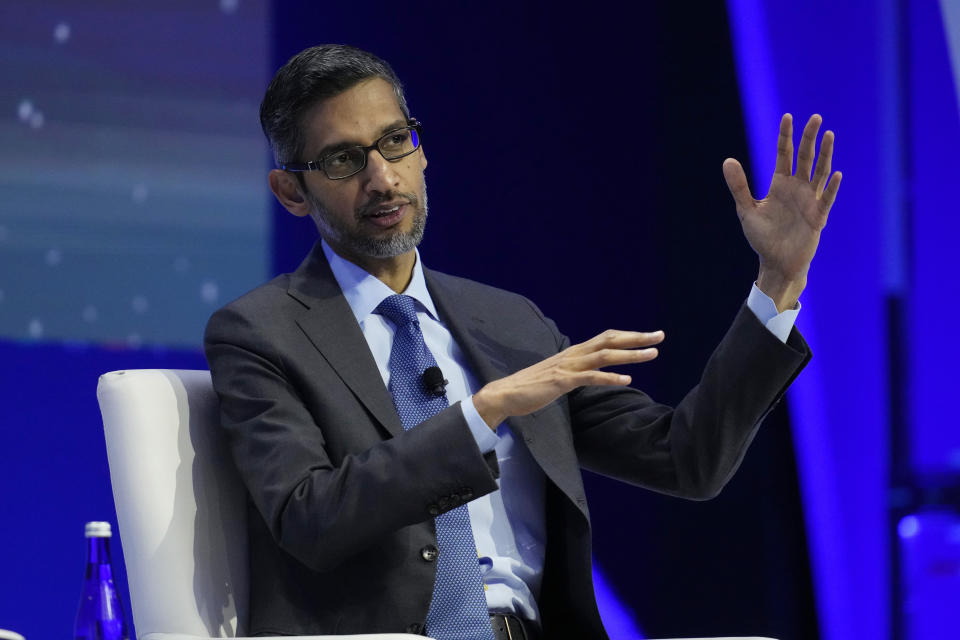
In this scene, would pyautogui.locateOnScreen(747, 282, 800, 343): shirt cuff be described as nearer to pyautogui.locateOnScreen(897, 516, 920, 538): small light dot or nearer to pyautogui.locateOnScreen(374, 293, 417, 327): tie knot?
pyautogui.locateOnScreen(374, 293, 417, 327): tie knot

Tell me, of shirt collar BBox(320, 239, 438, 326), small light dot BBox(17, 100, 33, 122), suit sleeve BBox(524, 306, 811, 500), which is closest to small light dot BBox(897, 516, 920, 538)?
suit sleeve BBox(524, 306, 811, 500)

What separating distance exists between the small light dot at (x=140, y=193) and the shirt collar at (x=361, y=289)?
167 cm

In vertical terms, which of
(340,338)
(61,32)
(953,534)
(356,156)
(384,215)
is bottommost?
(953,534)

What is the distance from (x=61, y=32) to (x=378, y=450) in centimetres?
240

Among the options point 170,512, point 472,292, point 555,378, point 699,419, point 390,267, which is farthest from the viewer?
point 472,292

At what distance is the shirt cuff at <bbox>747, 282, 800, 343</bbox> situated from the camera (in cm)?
189

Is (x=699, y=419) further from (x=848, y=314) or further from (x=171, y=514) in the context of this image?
(x=848, y=314)

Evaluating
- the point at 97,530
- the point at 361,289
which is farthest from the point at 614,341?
the point at 97,530

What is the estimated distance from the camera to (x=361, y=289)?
213cm

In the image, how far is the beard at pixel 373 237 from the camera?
2141mm

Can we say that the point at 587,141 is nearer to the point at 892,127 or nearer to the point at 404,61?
the point at 404,61

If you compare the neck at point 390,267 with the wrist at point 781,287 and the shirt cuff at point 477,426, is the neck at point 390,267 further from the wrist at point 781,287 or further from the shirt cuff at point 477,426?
the wrist at point 781,287

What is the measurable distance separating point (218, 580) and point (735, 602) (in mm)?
2447

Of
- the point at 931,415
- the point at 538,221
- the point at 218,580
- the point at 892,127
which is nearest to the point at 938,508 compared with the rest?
the point at 931,415
